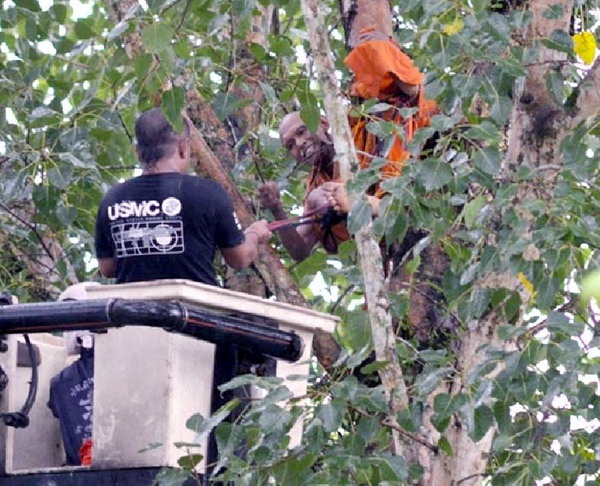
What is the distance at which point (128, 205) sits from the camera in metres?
3.92

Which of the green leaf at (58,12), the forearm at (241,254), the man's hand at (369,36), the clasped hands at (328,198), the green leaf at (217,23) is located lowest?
the forearm at (241,254)

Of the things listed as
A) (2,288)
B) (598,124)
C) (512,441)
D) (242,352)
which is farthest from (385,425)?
(2,288)

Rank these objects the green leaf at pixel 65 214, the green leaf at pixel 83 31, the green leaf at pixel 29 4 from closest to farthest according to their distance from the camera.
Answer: the green leaf at pixel 65 214 → the green leaf at pixel 83 31 → the green leaf at pixel 29 4

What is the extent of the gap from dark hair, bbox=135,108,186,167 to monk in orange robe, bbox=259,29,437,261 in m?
0.48

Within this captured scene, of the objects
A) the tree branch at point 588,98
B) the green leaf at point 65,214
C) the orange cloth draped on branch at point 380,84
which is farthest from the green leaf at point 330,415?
the green leaf at point 65,214

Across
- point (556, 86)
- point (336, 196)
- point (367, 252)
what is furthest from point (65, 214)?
point (556, 86)

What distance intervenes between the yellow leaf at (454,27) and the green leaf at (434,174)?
337 mm

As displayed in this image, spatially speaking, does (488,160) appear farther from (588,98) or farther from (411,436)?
(411,436)

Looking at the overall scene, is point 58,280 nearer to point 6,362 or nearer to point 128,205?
point 128,205

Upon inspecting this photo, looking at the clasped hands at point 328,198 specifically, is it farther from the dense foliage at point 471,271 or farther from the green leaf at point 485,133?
the green leaf at point 485,133

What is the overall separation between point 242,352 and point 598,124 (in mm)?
1063

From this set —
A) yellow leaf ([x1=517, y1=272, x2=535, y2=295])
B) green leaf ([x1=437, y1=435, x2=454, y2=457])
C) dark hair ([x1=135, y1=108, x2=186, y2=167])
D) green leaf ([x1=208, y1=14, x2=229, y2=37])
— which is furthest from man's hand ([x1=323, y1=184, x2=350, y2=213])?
green leaf ([x1=437, y1=435, x2=454, y2=457])

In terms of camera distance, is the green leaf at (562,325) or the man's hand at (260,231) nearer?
the green leaf at (562,325)

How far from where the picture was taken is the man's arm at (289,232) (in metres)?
4.61
